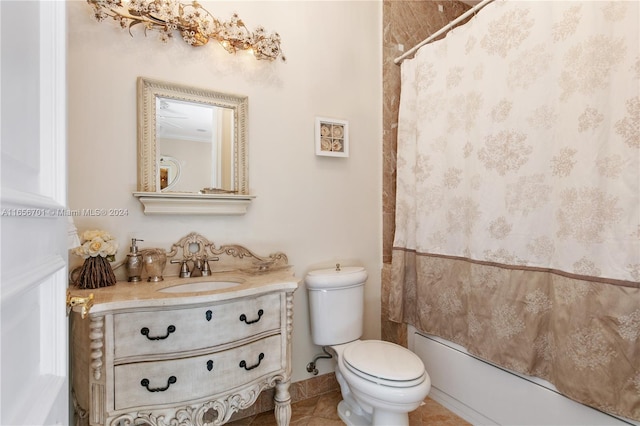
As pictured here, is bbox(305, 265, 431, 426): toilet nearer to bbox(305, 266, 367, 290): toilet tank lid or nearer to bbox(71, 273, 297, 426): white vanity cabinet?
bbox(305, 266, 367, 290): toilet tank lid

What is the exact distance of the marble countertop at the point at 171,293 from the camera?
1.12m

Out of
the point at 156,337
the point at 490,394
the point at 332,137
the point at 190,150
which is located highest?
the point at 332,137

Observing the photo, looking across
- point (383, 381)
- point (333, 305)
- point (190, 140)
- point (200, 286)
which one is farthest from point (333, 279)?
point (190, 140)

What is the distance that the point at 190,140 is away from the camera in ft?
5.44

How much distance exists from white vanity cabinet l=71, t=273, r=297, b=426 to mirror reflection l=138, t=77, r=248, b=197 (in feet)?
1.80

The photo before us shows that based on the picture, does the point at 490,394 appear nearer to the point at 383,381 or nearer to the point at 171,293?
the point at 383,381

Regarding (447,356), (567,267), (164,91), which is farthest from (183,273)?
(567,267)

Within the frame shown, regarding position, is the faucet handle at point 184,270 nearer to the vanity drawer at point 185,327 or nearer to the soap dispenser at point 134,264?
the soap dispenser at point 134,264

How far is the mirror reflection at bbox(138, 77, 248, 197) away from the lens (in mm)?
1540

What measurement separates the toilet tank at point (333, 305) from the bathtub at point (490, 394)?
520mm

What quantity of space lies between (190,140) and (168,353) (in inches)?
40.2

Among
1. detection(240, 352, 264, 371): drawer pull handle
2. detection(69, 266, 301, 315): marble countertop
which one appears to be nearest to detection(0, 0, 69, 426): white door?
detection(69, 266, 301, 315): marble countertop

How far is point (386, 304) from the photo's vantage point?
7.29 ft

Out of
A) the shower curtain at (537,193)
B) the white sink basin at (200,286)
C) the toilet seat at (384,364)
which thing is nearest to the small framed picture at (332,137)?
the shower curtain at (537,193)
